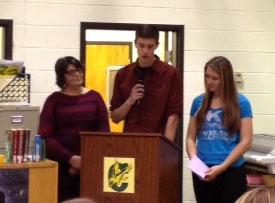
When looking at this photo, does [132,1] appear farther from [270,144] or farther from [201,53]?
[270,144]

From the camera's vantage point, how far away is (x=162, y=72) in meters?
3.48

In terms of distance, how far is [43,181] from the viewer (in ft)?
A: 10.4

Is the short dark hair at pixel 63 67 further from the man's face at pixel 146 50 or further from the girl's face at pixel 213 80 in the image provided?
the girl's face at pixel 213 80

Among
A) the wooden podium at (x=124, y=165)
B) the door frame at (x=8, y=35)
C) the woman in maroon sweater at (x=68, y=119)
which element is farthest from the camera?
the door frame at (x=8, y=35)

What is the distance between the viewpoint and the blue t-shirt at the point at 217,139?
3.46m

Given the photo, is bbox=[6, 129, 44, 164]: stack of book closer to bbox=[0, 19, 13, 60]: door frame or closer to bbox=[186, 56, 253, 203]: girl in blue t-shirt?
bbox=[186, 56, 253, 203]: girl in blue t-shirt

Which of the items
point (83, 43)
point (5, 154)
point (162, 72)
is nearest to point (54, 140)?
point (5, 154)

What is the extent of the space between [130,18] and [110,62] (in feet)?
4.33

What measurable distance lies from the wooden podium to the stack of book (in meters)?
0.44

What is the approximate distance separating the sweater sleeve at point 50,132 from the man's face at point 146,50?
59cm

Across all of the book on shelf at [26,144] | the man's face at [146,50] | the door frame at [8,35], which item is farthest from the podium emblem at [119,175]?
the door frame at [8,35]

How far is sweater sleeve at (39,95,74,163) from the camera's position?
3.41 metres

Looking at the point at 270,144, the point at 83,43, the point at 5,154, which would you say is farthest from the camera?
the point at 83,43

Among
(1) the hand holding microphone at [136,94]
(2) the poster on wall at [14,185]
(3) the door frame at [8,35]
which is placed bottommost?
(2) the poster on wall at [14,185]
